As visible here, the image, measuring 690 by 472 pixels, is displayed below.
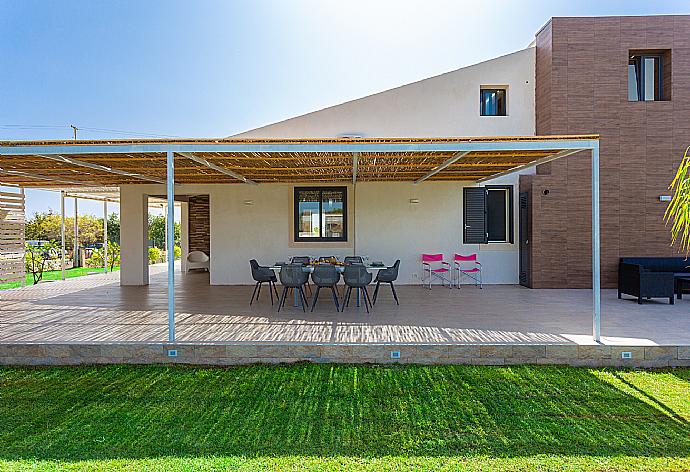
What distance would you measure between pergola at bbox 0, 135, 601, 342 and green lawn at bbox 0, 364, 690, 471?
1102 millimetres

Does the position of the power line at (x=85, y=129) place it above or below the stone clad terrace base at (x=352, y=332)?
above

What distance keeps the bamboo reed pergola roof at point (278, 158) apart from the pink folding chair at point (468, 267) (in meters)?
1.90

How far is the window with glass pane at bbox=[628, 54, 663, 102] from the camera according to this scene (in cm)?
1152

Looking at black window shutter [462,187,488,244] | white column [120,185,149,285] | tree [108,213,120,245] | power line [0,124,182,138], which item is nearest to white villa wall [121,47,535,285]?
black window shutter [462,187,488,244]

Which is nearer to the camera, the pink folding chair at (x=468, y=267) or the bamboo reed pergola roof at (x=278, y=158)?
the bamboo reed pergola roof at (x=278, y=158)

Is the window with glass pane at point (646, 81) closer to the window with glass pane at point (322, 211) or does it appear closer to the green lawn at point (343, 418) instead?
the window with glass pane at point (322, 211)

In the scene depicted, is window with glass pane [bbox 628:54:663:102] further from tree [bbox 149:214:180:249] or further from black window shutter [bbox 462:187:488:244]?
tree [bbox 149:214:180:249]

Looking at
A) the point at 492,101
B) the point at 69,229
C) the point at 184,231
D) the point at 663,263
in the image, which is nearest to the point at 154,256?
the point at 184,231

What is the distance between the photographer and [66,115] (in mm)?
36000

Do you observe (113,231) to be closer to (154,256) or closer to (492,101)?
(154,256)

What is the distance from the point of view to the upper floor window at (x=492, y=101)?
12406 mm

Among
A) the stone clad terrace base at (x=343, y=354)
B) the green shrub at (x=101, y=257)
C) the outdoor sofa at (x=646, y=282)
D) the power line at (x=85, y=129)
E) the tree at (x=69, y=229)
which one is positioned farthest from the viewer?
the power line at (x=85, y=129)

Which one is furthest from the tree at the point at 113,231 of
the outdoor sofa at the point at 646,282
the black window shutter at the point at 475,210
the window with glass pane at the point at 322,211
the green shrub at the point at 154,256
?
the outdoor sofa at the point at 646,282

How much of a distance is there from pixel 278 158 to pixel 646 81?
29.5ft
